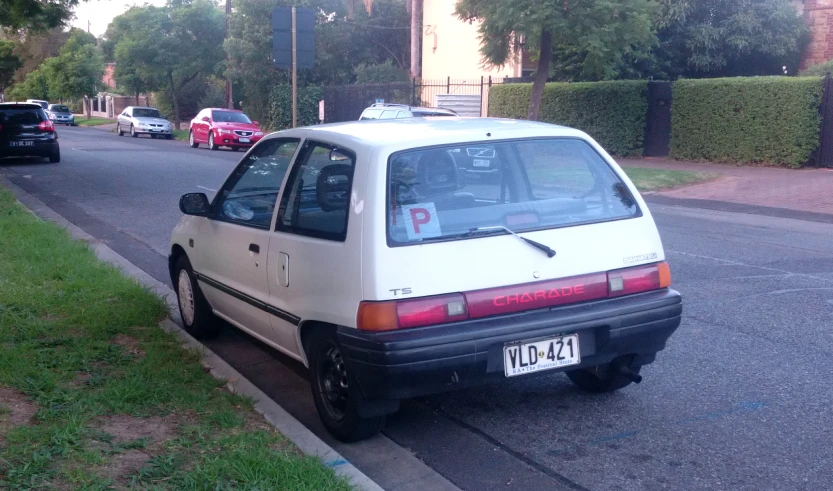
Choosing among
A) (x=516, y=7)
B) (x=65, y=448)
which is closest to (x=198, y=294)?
(x=65, y=448)

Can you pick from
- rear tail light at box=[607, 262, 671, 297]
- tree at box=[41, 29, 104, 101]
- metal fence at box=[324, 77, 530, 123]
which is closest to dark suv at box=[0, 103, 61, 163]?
metal fence at box=[324, 77, 530, 123]

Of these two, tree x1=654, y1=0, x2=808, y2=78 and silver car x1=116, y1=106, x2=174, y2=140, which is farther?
silver car x1=116, y1=106, x2=174, y2=140

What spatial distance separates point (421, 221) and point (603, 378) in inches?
66.1

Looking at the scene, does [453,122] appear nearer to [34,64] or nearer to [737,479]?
[737,479]

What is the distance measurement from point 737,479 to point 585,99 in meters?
21.2

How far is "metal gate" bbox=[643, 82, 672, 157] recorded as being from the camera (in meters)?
23.3

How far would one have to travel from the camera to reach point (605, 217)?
4.69 m

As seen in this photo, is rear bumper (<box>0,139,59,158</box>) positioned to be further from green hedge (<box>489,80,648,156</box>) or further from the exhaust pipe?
the exhaust pipe

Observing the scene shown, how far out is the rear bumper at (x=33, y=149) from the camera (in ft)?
70.9

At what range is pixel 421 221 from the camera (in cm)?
425

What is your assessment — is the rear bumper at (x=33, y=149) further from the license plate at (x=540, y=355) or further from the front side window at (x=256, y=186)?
the license plate at (x=540, y=355)

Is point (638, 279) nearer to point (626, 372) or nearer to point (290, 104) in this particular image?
A: point (626, 372)

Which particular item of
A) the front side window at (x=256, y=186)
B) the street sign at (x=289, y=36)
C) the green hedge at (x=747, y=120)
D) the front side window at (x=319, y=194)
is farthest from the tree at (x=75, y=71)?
the front side window at (x=319, y=194)

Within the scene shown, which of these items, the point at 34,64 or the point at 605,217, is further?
the point at 34,64
